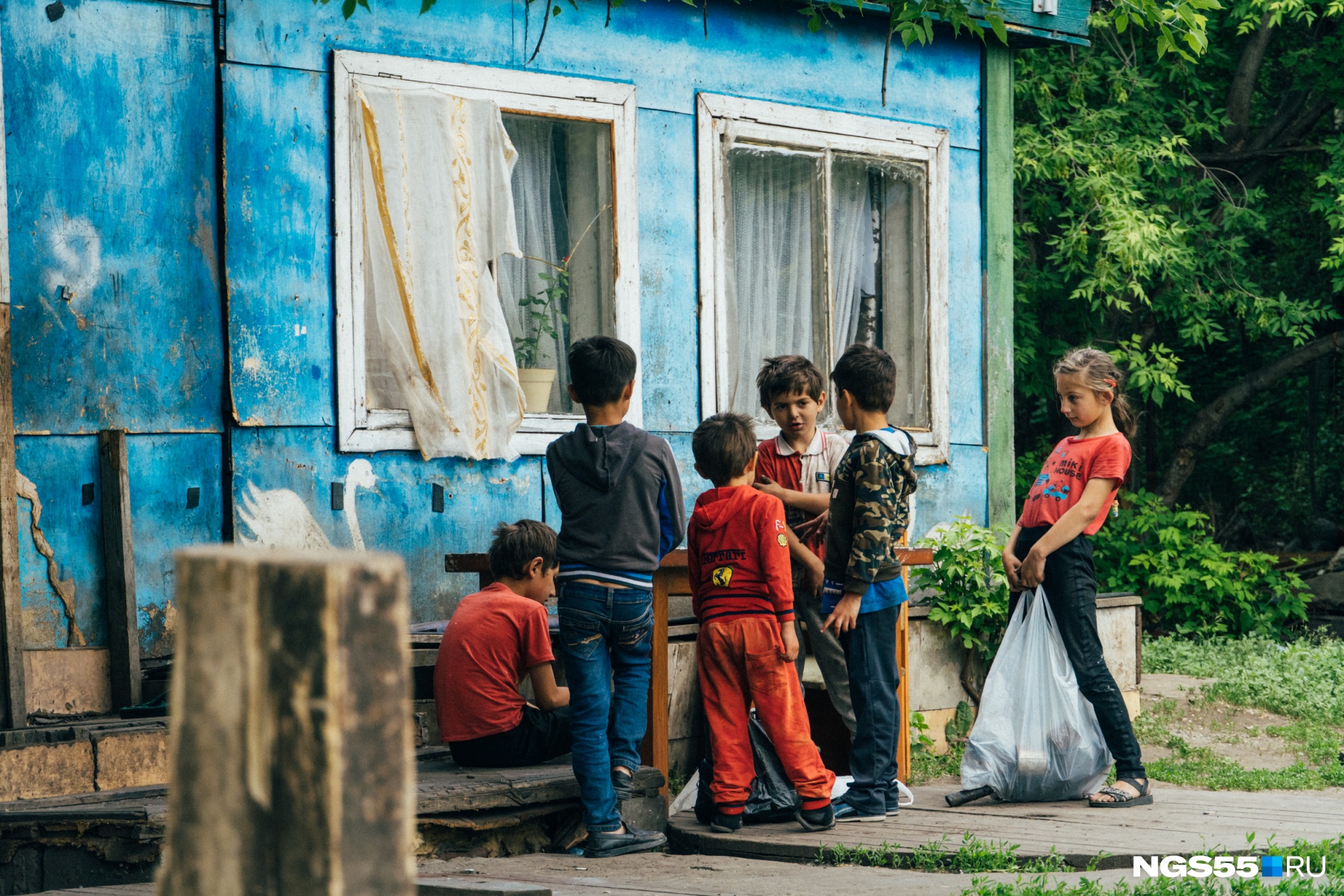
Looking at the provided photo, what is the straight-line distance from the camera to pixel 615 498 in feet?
15.9

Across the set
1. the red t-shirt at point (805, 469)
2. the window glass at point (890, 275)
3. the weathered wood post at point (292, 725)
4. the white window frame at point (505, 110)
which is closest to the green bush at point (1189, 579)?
the window glass at point (890, 275)

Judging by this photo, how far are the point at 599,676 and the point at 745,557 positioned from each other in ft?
2.18

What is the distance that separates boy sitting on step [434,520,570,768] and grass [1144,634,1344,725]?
5.14 meters

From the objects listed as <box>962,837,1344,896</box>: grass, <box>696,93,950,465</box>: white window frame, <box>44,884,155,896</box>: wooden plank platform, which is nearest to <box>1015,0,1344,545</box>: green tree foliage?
<box>696,93,950,465</box>: white window frame

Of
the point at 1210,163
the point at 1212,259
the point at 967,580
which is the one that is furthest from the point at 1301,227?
the point at 967,580

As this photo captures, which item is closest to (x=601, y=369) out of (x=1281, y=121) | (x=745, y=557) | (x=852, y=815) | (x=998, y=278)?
(x=745, y=557)

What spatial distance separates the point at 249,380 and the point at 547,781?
2.34 metres

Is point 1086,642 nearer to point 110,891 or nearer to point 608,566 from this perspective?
point 608,566

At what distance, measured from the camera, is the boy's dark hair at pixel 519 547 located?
5.33 m

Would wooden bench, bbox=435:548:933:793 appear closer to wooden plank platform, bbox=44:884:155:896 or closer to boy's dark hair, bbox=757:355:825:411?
boy's dark hair, bbox=757:355:825:411

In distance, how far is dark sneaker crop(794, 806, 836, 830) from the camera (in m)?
4.99

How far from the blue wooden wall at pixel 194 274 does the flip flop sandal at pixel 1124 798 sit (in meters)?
2.96

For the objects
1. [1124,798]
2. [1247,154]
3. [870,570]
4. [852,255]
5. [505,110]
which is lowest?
[1124,798]

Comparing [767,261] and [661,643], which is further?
[767,261]
